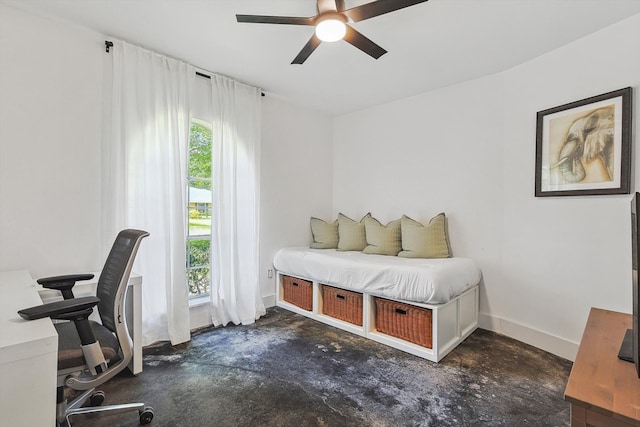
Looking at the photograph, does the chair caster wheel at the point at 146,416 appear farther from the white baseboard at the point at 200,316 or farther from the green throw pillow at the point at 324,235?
the green throw pillow at the point at 324,235

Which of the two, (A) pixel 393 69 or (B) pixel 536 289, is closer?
(B) pixel 536 289

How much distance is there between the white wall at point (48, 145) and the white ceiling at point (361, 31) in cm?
23

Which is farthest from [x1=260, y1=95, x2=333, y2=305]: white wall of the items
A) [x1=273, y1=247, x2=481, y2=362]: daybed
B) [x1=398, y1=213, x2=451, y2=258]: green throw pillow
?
[x1=398, y1=213, x2=451, y2=258]: green throw pillow

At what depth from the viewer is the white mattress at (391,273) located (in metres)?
2.40

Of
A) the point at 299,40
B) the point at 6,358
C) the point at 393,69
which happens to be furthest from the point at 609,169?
the point at 6,358

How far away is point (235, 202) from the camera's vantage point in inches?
123

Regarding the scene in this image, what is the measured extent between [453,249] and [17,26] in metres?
Result: 4.06

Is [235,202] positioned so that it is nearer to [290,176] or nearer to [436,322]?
[290,176]

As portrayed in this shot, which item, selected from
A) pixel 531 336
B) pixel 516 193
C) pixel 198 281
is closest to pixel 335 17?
pixel 516 193

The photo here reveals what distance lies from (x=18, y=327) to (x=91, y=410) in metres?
0.84

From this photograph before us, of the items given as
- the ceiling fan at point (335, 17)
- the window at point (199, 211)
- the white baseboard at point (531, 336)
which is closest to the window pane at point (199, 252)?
the window at point (199, 211)

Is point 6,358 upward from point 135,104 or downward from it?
downward

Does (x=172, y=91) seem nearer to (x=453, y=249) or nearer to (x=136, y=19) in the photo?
(x=136, y=19)

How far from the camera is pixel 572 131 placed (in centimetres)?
242
